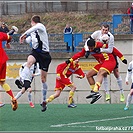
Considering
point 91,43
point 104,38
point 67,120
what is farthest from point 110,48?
point 67,120

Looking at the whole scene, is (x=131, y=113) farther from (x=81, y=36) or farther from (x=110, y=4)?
(x=110, y=4)

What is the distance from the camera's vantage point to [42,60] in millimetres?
16188

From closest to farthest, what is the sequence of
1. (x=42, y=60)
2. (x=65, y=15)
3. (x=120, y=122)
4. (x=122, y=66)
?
(x=120, y=122), (x=42, y=60), (x=122, y=66), (x=65, y=15)

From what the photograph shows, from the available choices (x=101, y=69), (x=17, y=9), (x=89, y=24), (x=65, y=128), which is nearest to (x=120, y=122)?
(x=65, y=128)

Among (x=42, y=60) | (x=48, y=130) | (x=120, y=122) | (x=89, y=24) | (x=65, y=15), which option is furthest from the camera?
(x=65, y=15)

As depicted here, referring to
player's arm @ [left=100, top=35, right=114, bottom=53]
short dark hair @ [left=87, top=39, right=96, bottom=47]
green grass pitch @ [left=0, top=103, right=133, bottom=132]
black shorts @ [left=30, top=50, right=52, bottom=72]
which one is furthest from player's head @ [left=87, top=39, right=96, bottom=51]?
green grass pitch @ [left=0, top=103, right=133, bottom=132]

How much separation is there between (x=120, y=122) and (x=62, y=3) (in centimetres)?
2844

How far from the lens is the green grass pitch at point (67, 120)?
43.7 feet

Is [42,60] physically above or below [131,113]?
above

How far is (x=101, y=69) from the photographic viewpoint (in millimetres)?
16609

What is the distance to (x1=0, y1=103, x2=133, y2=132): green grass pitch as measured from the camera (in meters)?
13.3

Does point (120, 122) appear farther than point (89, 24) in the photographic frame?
No

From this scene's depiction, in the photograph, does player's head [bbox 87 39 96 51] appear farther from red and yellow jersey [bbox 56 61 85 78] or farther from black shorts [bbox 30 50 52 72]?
red and yellow jersey [bbox 56 61 85 78]

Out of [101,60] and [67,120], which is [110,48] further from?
[67,120]
